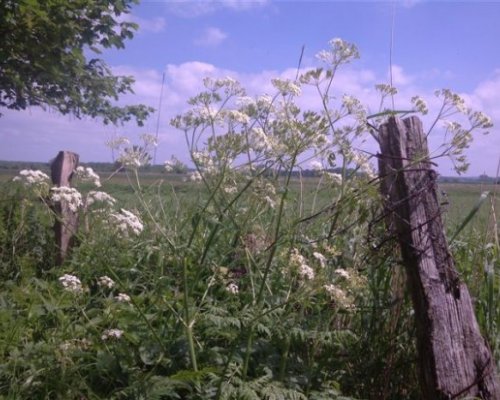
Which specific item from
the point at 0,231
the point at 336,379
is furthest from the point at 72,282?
the point at 0,231

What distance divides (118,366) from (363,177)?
67.7 inches

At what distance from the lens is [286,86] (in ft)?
11.2

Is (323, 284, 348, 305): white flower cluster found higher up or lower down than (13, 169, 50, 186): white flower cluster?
lower down

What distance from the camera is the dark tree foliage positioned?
25.2 feet

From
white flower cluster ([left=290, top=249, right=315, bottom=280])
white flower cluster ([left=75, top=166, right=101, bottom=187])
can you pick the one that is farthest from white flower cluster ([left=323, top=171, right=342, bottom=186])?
white flower cluster ([left=75, top=166, right=101, bottom=187])

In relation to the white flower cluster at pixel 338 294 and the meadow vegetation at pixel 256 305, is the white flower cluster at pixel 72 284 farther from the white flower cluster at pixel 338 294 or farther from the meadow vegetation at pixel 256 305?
the white flower cluster at pixel 338 294

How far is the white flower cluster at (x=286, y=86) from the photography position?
134 inches

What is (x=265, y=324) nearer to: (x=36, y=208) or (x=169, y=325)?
(x=169, y=325)

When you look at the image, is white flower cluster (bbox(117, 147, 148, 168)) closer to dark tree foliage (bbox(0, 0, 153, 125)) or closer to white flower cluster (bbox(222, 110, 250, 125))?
white flower cluster (bbox(222, 110, 250, 125))

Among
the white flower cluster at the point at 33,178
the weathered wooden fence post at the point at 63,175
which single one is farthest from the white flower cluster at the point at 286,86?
the weathered wooden fence post at the point at 63,175

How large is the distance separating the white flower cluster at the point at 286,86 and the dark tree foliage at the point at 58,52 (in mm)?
4552

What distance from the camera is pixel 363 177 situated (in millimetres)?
3600

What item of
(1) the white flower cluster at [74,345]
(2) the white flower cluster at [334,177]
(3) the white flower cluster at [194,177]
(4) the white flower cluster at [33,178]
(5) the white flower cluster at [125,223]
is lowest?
(1) the white flower cluster at [74,345]

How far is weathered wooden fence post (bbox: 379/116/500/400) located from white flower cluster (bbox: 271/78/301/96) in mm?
556
